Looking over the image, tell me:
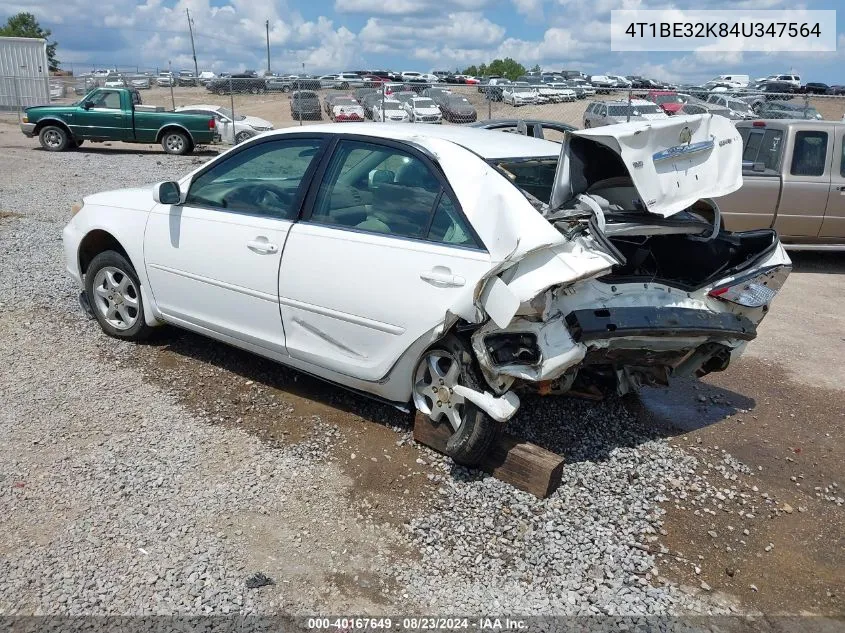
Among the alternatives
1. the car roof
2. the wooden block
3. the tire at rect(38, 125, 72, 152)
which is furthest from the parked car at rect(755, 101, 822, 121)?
the tire at rect(38, 125, 72, 152)

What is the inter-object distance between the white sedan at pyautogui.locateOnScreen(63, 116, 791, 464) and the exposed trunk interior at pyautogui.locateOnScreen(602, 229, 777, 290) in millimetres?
11

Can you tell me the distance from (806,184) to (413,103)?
54.5 feet

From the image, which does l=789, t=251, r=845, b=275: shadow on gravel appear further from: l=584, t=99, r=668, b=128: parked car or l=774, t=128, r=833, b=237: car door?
l=584, t=99, r=668, b=128: parked car

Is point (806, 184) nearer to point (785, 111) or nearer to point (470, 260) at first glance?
point (470, 260)

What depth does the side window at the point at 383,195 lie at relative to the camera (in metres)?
3.80

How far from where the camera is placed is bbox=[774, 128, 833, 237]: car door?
8.77m

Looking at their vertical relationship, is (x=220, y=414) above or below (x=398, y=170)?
below

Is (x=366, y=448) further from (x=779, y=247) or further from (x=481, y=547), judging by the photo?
(x=779, y=247)

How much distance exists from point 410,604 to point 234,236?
2.47 meters

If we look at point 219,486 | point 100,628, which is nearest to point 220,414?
point 219,486

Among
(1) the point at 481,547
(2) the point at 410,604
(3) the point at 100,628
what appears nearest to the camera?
(3) the point at 100,628

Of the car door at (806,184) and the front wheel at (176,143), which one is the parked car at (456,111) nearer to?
the front wheel at (176,143)

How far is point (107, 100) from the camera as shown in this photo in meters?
19.8

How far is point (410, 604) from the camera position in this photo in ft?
9.78
